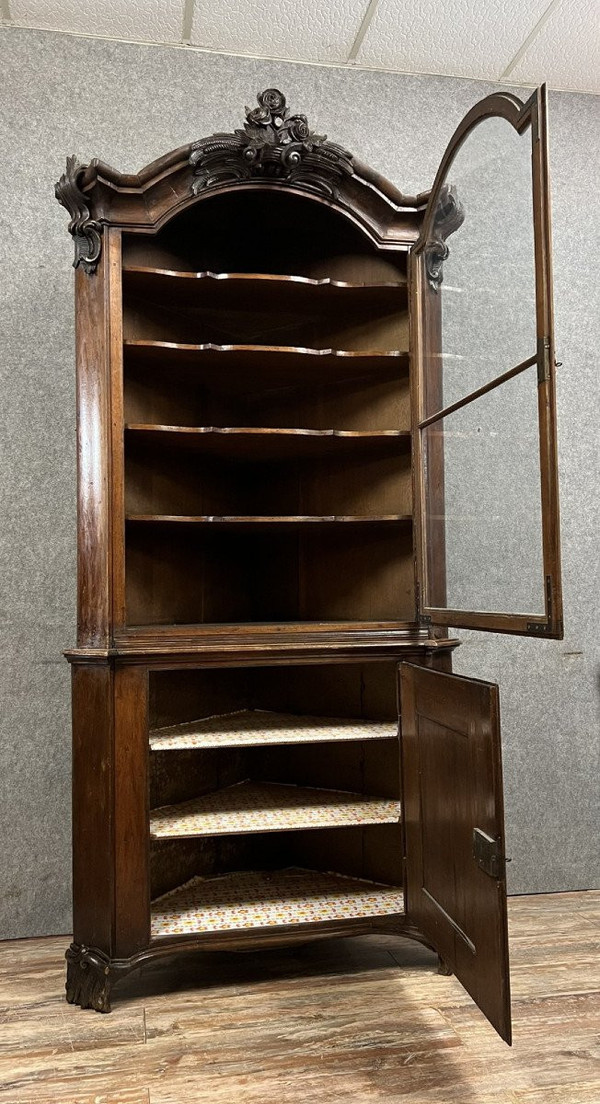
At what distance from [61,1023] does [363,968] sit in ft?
2.44

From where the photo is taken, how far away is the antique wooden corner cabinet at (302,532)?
1.68 m

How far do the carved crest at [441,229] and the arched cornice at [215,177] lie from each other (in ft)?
0.38

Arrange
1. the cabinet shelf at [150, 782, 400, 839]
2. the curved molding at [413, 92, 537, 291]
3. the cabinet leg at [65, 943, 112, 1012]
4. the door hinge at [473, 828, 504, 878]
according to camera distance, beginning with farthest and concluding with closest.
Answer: the cabinet shelf at [150, 782, 400, 839] < the cabinet leg at [65, 943, 112, 1012] < the curved molding at [413, 92, 537, 291] < the door hinge at [473, 828, 504, 878]

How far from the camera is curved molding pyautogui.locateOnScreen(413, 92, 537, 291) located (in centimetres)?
165

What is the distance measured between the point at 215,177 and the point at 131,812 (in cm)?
156

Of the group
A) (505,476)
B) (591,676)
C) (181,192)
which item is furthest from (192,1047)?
(181,192)

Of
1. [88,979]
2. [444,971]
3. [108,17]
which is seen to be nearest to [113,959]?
[88,979]

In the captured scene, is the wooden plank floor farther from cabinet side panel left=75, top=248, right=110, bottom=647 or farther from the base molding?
cabinet side panel left=75, top=248, right=110, bottom=647

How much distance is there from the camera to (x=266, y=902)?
213cm

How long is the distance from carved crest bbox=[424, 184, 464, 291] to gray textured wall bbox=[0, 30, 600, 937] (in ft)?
2.37

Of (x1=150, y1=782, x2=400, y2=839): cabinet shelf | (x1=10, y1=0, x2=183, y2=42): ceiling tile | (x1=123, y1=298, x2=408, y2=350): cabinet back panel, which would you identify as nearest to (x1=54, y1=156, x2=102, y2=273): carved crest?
(x1=123, y1=298, x2=408, y2=350): cabinet back panel

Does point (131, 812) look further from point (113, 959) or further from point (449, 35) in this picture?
point (449, 35)

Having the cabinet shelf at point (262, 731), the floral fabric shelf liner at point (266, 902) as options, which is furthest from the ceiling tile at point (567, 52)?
the floral fabric shelf liner at point (266, 902)

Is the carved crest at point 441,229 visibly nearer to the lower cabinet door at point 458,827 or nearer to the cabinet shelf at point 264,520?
the cabinet shelf at point 264,520
